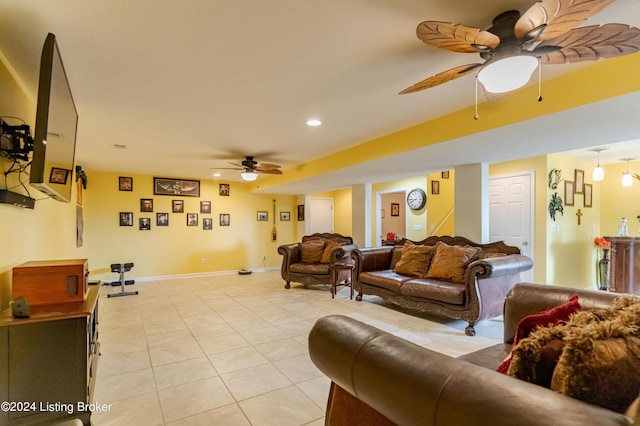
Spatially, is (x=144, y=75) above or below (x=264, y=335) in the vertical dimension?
above

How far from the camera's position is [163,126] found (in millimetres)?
3289

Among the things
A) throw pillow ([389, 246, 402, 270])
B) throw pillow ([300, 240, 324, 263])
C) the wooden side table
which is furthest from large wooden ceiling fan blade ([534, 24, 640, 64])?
Result: throw pillow ([300, 240, 324, 263])

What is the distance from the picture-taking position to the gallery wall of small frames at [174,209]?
6285mm

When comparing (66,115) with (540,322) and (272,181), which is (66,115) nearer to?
(540,322)

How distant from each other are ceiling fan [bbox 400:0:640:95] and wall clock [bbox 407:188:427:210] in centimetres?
499

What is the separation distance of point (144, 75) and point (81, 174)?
12.0ft

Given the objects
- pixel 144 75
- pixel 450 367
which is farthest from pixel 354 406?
pixel 144 75

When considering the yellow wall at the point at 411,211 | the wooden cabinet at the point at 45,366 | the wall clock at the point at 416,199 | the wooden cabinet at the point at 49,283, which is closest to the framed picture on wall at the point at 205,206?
the yellow wall at the point at 411,211

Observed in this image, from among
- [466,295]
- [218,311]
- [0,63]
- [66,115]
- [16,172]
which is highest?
[0,63]

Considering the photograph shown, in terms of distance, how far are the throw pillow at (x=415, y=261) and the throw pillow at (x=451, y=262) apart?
0.15 m

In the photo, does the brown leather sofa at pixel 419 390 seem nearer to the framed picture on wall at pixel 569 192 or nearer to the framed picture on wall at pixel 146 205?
the framed picture on wall at pixel 569 192

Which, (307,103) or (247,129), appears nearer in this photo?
(307,103)

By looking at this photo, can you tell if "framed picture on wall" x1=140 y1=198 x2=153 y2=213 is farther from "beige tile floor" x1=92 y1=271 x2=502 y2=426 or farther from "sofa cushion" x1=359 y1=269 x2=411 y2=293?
"sofa cushion" x1=359 y1=269 x2=411 y2=293

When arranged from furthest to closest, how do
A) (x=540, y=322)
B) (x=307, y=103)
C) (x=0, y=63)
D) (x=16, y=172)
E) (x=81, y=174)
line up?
(x=81, y=174) → (x=307, y=103) → (x=16, y=172) → (x=0, y=63) → (x=540, y=322)
